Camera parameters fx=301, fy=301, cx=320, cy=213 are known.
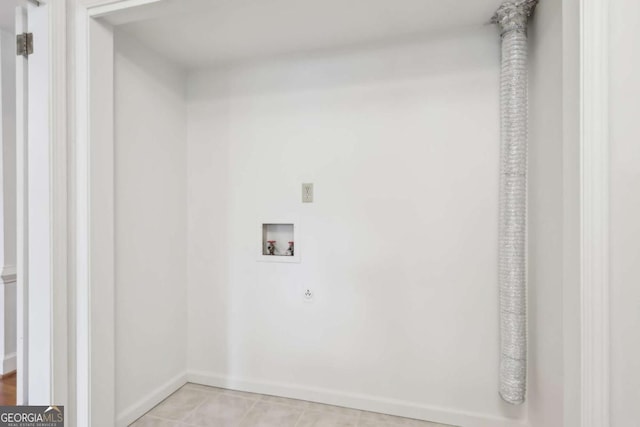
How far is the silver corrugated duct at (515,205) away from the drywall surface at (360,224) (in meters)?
0.10

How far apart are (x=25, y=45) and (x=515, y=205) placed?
2698 mm

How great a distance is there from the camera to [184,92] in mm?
2408

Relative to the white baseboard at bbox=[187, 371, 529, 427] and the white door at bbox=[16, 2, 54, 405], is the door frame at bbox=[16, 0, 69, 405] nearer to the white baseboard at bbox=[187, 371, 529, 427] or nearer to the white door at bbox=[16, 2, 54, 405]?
the white door at bbox=[16, 2, 54, 405]

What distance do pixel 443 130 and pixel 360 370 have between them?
1.69 meters

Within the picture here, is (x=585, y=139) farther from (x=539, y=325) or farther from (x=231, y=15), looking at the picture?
(x=231, y=15)

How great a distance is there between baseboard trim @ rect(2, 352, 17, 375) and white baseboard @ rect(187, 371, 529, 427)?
146cm

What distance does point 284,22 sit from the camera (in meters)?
1.82

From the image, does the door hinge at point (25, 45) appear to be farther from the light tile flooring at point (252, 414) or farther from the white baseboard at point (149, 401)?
the light tile flooring at point (252, 414)

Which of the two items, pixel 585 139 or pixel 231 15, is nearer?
pixel 585 139

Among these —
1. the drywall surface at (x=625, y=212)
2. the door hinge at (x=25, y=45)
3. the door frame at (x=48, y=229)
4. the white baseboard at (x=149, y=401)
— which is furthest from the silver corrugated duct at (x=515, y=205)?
the door hinge at (x=25, y=45)

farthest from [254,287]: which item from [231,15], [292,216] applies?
[231,15]

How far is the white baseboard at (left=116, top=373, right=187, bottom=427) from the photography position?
6.12 feet

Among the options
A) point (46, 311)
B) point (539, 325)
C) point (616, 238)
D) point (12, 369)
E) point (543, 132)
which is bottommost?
point (12, 369)

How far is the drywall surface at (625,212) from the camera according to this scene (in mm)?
853
